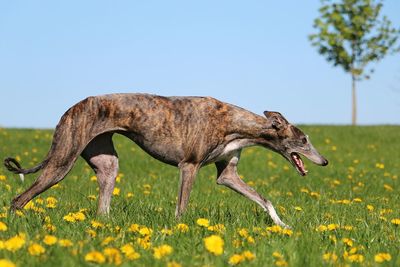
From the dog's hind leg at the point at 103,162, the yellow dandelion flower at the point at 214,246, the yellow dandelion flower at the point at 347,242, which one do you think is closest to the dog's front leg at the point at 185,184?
the dog's hind leg at the point at 103,162

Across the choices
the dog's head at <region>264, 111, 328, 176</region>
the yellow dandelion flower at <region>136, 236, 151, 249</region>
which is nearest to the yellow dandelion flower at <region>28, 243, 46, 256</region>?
the yellow dandelion flower at <region>136, 236, 151, 249</region>

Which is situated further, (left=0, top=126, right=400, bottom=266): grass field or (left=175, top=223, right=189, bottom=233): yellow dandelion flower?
(left=175, top=223, right=189, bottom=233): yellow dandelion flower

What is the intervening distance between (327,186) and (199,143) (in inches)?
291

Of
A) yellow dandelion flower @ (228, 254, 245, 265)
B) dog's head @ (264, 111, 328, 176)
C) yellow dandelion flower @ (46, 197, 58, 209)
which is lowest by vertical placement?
yellow dandelion flower @ (46, 197, 58, 209)

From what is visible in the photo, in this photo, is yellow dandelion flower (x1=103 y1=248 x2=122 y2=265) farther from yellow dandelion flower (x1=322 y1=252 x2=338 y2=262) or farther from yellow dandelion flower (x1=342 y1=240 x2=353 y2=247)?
yellow dandelion flower (x1=342 y1=240 x2=353 y2=247)

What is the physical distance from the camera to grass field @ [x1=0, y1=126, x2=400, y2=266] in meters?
3.78

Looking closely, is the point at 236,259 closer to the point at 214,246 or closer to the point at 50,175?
the point at 214,246

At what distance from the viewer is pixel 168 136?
6.68 meters

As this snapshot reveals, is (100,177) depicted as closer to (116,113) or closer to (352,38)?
(116,113)

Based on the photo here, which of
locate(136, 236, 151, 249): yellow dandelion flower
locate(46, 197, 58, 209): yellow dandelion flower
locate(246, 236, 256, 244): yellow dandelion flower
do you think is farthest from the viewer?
locate(46, 197, 58, 209): yellow dandelion flower

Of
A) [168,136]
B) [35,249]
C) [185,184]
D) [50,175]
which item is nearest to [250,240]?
[35,249]

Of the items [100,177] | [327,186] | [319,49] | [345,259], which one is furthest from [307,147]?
[319,49]

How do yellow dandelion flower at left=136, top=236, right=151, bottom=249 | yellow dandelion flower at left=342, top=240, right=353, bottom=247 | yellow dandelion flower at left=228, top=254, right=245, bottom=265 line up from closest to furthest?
1. yellow dandelion flower at left=228, top=254, right=245, bottom=265
2. yellow dandelion flower at left=136, top=236, right=151, bottom=249
3. yellow dandelion flower at left=342, top=240, right=353, bottom=247

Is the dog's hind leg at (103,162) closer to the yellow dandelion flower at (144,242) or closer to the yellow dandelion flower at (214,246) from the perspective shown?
the yellow dandelion flower at (144,242)
